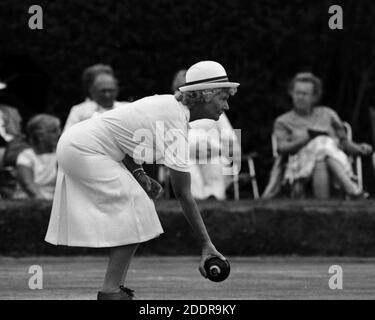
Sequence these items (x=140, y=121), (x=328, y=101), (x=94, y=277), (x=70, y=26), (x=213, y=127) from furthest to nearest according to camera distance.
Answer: (x=328, y=101) → (x=70, y=26) → (x=213, y=127) → (x=94, y=277) → (x=140, y=121)

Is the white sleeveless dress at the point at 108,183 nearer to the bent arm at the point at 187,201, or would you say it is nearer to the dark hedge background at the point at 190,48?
the bent arm at the point at 187,201

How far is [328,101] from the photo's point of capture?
17266 mm

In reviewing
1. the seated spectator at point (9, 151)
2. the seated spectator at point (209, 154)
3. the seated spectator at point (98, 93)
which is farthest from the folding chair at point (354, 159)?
the seated spectator at point (9, 151)

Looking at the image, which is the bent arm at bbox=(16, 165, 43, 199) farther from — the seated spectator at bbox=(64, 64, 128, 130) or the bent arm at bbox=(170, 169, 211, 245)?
the bent arm at bbox=(170, 169, 211, 245)

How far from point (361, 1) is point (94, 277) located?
6785 mm

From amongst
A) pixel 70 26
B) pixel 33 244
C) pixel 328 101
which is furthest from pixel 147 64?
pixel 33 244

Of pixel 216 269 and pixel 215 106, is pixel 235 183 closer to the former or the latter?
pixel 215 106

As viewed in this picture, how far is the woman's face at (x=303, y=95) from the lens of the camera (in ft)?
48.2

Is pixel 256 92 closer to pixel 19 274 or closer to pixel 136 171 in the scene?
pixel 19 274

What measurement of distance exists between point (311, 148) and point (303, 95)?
2.01 ft

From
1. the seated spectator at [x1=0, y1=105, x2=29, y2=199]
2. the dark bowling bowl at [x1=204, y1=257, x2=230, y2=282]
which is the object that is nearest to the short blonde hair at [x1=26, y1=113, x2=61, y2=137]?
the seated spectator at [x1=0, y1=105, x2=29, y2=199]

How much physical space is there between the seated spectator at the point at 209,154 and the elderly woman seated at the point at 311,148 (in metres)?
0.58

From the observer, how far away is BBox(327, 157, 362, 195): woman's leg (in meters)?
14.3

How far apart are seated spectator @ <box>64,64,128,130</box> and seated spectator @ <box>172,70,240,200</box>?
0.60 metres
